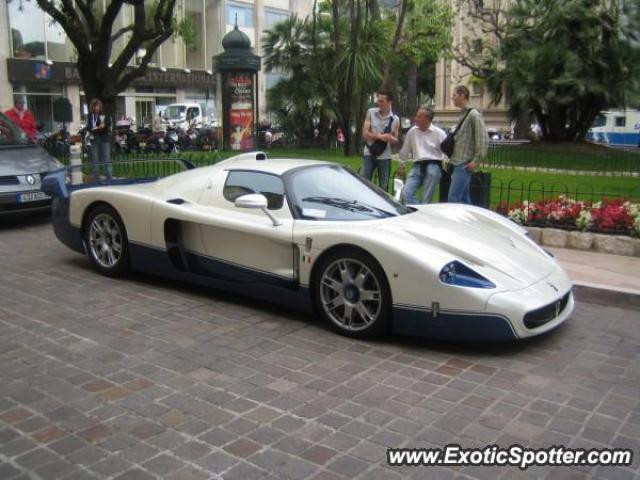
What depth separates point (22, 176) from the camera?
955 cm

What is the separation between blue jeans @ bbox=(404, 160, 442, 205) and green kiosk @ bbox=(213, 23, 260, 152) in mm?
10495

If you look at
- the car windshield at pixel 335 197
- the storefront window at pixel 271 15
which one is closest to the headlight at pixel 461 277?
the car windshield at pixel 335 197

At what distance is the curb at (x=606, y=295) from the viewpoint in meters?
6.19

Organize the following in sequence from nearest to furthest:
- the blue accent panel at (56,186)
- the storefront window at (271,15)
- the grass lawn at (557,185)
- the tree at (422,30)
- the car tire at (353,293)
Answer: the car tire at (353,293) < the blue accent panel at (56,186) < the grass lawn at (557,185) < the tree at (422,30) < the storefront window at (271,15)

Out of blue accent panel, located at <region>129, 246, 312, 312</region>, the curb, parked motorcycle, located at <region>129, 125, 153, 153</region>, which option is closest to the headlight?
blue accent panel, located at <region>129, 246, 312, 312</region>

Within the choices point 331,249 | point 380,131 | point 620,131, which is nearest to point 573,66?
point 380,131

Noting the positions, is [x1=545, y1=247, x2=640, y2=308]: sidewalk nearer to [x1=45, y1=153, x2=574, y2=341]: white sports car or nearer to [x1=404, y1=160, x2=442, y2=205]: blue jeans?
[x1=45, y1=153, x2=574, y2=341]: white sports car

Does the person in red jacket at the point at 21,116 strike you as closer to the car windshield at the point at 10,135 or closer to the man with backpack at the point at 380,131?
the car windshield at the point at 10,135

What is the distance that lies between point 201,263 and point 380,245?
6.10ft

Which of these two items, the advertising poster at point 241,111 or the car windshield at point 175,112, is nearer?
the advertising poster at point 241,111

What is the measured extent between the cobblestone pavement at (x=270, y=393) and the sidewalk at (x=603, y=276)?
0.22 m

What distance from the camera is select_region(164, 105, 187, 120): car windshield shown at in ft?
112

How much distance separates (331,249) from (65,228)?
3384 millimetres

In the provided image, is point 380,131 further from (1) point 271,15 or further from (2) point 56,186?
(1) point 271,15
